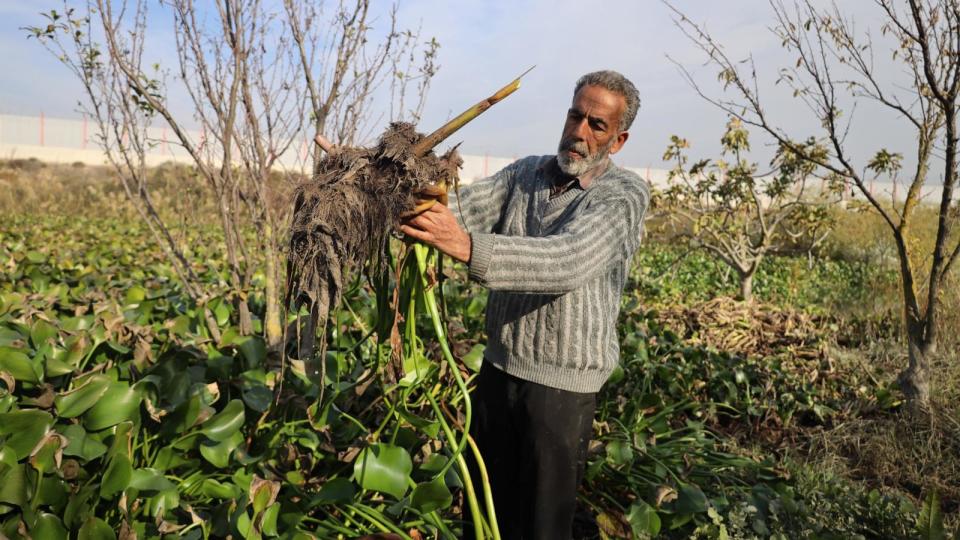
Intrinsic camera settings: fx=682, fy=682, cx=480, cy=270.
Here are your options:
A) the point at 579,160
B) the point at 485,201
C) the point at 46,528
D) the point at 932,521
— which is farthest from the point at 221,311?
the point at 932,521

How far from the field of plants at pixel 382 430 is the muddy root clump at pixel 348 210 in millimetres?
197

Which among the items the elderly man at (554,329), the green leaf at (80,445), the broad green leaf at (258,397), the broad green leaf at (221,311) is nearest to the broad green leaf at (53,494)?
the green leaf at (80,445)

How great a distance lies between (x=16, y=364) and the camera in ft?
7.21

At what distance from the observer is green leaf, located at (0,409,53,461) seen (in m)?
1.88

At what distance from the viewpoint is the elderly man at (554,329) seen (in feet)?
6.44

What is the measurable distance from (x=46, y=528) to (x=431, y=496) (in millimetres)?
1004

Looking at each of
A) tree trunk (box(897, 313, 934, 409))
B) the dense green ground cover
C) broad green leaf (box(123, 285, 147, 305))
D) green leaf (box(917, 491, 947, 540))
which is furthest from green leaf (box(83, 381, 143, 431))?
tree trunk (box(897, 313, 934, 409))

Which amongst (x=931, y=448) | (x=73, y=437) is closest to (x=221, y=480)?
(x=73, y=437)

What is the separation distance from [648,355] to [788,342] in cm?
172

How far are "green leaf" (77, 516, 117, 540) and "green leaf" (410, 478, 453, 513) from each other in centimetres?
80

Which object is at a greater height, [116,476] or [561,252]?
[561,252]

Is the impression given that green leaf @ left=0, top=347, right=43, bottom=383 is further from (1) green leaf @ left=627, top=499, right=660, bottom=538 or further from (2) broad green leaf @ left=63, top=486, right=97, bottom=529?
(1) green leaf @ left=627, top=499, right=660, bottom=538

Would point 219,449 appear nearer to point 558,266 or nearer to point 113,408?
point 113,408

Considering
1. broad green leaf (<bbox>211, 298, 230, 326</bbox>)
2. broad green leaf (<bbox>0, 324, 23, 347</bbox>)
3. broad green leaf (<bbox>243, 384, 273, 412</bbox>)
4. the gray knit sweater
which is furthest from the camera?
broad green leaf (<bbox>211, 298, 230, 326</bbox>)
